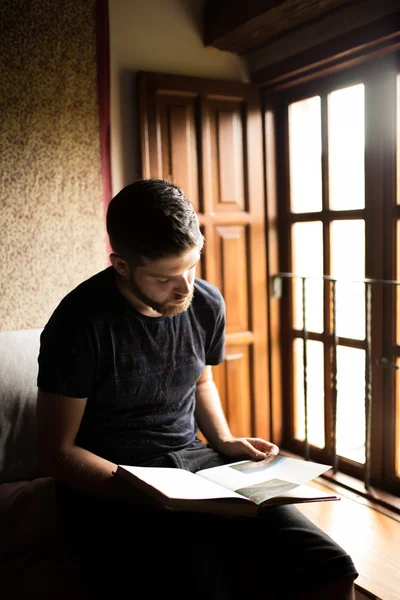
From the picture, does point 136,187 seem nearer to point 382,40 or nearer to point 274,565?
point 274,565

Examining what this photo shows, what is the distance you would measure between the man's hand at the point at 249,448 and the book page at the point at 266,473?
39mm

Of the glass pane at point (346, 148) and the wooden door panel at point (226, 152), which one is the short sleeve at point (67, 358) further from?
the glass pane at point (346, 148)

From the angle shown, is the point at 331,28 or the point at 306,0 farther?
the point at 331,28

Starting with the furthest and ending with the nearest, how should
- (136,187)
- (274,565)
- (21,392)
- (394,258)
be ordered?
1. (394,258)
2. (21,392)
3. (136,187)
4. (274,565)

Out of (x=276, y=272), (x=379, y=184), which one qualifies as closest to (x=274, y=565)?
(x=379, y=184)

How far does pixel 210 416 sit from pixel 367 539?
2.55 ft

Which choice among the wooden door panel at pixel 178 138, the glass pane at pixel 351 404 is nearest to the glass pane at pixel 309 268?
the glass pane at pixel 351 404

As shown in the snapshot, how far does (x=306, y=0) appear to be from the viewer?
83.5 inches

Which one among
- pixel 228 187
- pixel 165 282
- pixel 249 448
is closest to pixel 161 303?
pixel 165 282

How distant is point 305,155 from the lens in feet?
8.71

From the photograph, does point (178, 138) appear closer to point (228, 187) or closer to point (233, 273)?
point (228, 187)

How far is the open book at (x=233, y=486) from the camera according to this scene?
104 centimetres

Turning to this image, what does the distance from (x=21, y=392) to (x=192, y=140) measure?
1.38 m

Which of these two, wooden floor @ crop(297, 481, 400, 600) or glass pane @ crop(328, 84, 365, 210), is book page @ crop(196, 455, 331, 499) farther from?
glass pane @ crop(328, 84, 365, 210)
